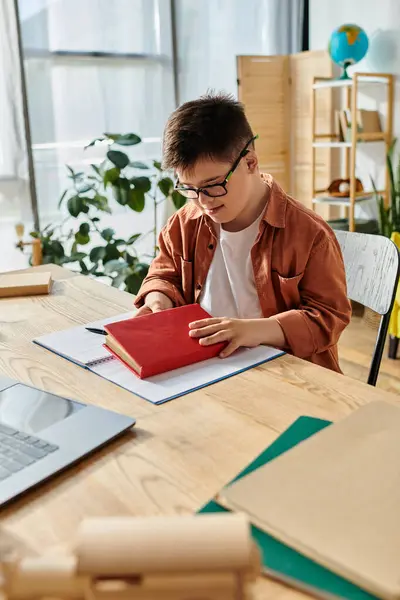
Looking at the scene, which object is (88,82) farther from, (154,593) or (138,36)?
(154,593)

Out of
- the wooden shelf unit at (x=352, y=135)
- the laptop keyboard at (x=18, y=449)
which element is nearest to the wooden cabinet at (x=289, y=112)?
the wooden shelf unit at (x=352, y=135)

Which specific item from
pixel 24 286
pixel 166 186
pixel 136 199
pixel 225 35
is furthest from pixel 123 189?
pixel 225 35

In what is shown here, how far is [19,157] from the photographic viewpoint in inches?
130

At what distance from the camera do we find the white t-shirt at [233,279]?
53.0 inches

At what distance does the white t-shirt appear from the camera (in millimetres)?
1346

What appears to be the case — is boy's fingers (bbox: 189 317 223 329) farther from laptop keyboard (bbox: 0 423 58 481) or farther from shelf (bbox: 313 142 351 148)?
shelf (bbox: 313 142 351 148)

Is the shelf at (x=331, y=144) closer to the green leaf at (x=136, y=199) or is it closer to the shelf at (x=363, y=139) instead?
the shelf at (x=363, y=139)

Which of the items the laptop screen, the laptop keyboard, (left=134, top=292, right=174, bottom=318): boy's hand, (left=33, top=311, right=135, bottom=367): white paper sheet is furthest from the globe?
the laptop keyboard

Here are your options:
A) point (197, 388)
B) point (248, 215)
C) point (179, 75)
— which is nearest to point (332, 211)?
point (179, 75)

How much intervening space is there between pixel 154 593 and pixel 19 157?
3282 millimetres

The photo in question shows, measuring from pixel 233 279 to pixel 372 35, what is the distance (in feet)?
9.15

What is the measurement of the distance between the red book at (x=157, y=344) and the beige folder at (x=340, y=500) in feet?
1.11

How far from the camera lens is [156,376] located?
933mm

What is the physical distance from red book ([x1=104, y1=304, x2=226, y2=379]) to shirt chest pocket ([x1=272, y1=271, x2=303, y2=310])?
0.79 ft
